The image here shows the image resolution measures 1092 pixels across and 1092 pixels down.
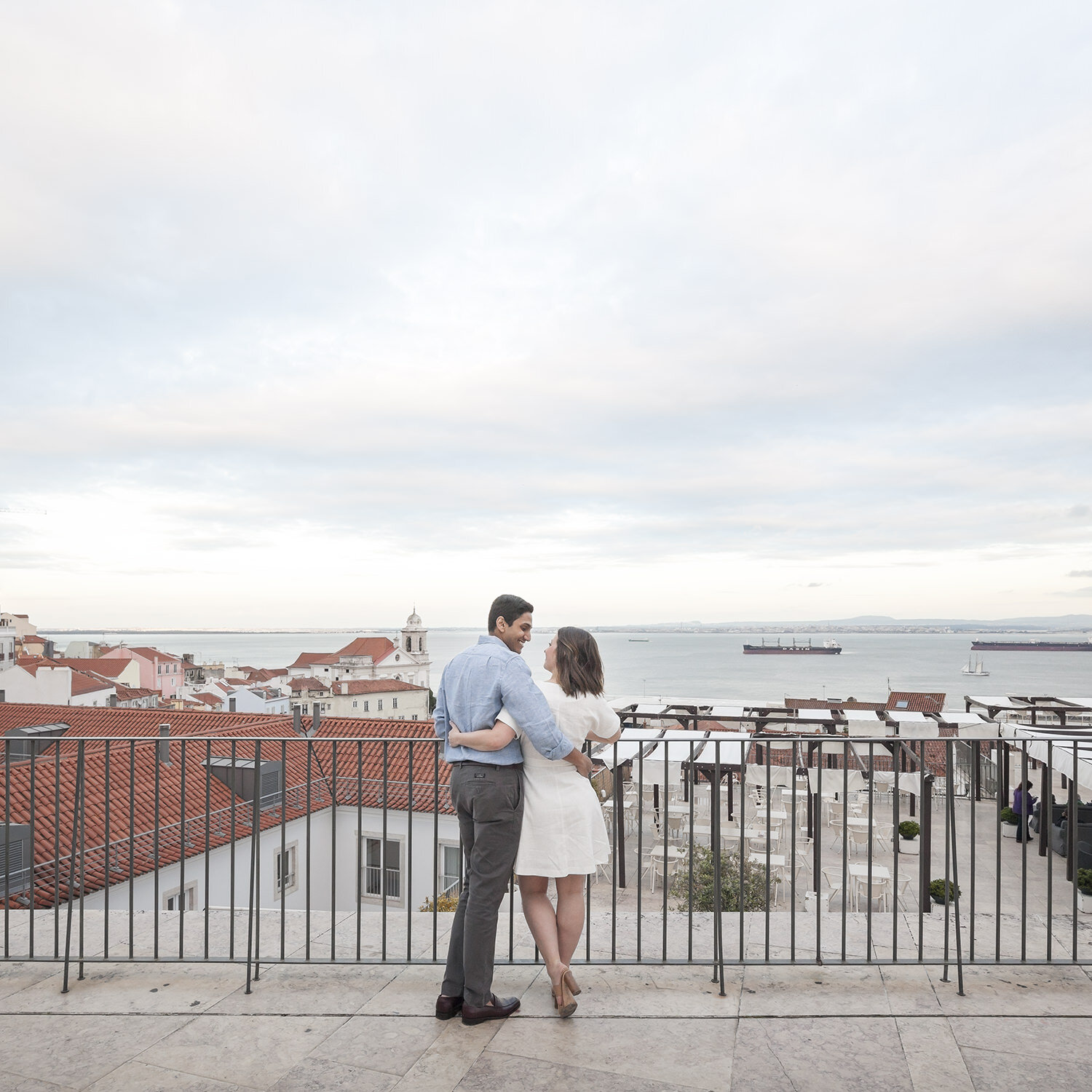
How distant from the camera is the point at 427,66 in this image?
1158 centimetres

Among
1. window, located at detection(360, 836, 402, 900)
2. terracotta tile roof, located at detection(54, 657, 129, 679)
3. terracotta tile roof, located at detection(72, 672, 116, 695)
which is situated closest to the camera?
window, located at detection(360, 836, 402, 900)

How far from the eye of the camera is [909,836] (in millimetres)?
12406

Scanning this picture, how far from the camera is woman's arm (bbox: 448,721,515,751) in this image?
9.64 ft

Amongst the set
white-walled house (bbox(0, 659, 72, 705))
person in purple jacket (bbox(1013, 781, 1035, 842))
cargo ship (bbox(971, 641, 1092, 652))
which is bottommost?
cargo ship (bbox(971, 641, 1092, 652))

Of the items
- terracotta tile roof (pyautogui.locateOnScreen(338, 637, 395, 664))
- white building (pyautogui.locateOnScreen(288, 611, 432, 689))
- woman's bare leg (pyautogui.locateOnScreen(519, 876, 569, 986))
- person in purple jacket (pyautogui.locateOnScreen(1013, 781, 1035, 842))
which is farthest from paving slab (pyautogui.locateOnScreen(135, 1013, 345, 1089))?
terracotta tile roof (pyautogui.locateOnScreen(338, 637, 395, 664))

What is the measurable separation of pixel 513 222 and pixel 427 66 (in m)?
11.0

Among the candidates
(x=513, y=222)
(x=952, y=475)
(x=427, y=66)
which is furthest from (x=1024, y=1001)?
(x=952, y=475)

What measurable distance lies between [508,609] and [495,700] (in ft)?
1.24

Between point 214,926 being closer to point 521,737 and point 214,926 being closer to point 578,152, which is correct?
point 521,737

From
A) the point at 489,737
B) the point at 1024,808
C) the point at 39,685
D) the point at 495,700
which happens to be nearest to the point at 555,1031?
the point at 489,737

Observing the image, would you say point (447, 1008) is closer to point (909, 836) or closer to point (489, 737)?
point (489, 737)

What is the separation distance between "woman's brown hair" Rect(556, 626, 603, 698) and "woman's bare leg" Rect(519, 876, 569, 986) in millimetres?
787

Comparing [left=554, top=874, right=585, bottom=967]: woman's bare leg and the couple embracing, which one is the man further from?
[left=554, top=874, right=585, bottom=967]: woman's bare leg

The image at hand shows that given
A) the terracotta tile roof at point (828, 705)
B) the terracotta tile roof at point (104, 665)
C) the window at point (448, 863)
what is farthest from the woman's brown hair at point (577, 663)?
the terracotta tile roof at point (104, 665)
